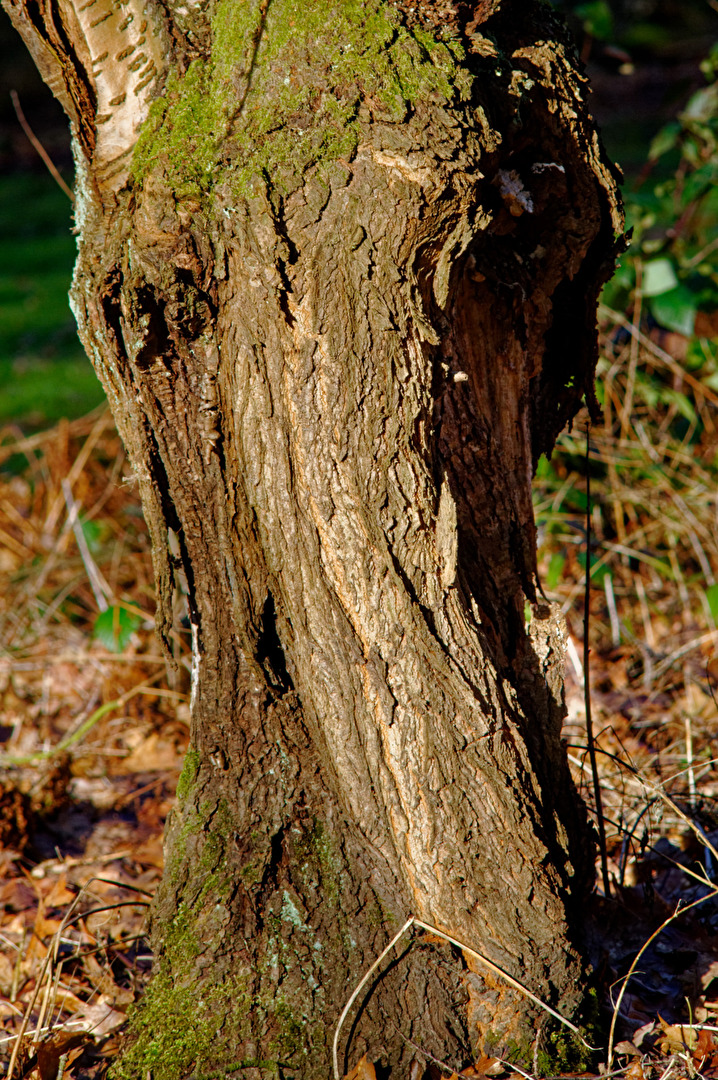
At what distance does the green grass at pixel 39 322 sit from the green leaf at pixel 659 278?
2591 mm

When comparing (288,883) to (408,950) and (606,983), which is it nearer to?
(408,950)

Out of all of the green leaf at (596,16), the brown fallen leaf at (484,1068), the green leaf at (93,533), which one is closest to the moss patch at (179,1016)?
the brown fallen leaf at (484,1068)

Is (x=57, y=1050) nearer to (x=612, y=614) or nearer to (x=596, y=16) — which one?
(x=612, y=614)

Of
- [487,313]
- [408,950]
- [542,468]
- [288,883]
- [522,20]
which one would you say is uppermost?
[522,20]

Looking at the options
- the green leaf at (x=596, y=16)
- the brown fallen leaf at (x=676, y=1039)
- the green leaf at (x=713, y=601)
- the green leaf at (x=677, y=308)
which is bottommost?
the brown fallen leaf at (x=676, y=1039)

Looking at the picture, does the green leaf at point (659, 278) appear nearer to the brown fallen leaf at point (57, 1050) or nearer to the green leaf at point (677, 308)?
the green leaf at point (677, 308)

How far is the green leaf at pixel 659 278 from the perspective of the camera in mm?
3314

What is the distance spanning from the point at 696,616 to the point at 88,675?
105 inches

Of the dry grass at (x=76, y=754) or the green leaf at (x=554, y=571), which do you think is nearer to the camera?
the dry grass at (x=76, y=754)

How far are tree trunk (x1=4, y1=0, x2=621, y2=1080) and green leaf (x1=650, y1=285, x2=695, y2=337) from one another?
1.75 meters

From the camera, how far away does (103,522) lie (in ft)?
12.8

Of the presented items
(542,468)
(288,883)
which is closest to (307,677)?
(288,883)

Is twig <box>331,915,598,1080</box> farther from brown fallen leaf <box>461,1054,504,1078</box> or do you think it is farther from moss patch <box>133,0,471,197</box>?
moss patch <box>133,0,471,197</box>

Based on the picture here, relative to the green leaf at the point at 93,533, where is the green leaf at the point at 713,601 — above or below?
below
